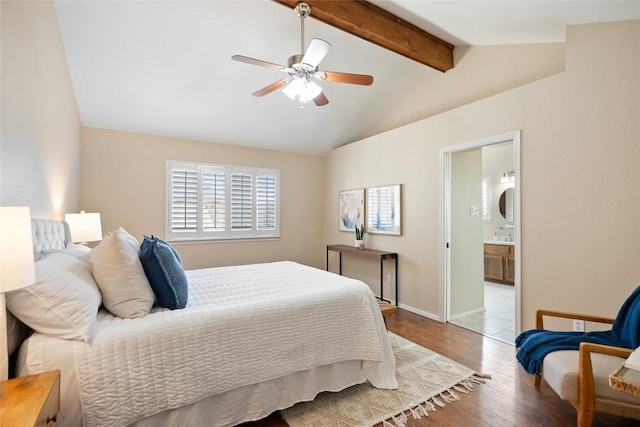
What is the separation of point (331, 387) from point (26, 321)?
1707mm

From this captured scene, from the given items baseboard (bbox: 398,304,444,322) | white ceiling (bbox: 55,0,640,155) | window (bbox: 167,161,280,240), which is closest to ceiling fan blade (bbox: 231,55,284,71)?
white ceiling (bbox: 55,0,640,155)

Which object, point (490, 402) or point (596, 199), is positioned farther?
point (596, 199)

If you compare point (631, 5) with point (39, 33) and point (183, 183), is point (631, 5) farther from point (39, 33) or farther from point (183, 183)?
point (183, 183)

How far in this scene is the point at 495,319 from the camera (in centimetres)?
366

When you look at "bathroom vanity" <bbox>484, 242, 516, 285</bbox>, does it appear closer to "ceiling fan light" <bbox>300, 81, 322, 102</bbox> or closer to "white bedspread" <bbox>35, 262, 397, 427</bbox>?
"white bedspread" <bbox>35, 262, 397, 427</bbox>

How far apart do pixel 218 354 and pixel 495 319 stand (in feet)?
11.3

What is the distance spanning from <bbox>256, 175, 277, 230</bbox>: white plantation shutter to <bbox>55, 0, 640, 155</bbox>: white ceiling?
0.86 metres

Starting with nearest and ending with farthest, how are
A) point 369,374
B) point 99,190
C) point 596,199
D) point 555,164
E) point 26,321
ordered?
1. point 26,321
2. point 369,374
3. point 596,199
4. point 555,164
5. point 99,190

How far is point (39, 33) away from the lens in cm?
204

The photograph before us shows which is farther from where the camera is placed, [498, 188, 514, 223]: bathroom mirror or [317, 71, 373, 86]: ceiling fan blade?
[498, 188, 514, 223]: bathroom mirror

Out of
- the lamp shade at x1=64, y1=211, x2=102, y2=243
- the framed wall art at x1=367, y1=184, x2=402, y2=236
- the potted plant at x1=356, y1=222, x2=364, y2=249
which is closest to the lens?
the lamp shade at x1=64, y1=211, x2=102, y2=243

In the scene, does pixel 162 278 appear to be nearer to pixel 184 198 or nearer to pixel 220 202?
pixel 184 198

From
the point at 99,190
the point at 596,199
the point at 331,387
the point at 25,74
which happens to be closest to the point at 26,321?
the point at 25,74

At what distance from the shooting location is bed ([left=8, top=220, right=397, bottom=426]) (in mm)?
1336
